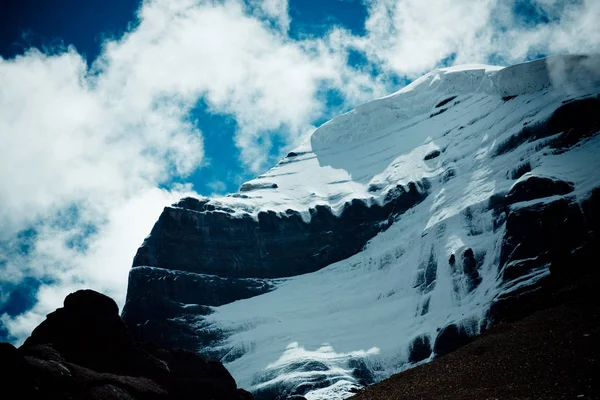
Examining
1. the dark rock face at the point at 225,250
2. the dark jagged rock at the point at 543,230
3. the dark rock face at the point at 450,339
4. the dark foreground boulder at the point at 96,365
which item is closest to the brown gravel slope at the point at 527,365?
the dark foreground boulder at the point at 96,365

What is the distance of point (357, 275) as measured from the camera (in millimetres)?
180625

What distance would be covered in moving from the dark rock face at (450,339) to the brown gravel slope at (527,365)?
155 feet

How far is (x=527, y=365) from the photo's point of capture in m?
46.7

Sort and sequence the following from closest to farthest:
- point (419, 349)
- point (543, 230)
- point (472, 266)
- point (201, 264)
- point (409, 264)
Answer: point (543, 230), point (419, 349), point (472, 266), point (409, 264), point (201, 264)

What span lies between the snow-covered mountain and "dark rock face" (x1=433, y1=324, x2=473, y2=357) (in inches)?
11.3

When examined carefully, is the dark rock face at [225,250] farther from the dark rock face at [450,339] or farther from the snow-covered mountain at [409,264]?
the dark rock face at [450,339]

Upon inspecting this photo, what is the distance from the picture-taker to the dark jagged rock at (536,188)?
115 meters

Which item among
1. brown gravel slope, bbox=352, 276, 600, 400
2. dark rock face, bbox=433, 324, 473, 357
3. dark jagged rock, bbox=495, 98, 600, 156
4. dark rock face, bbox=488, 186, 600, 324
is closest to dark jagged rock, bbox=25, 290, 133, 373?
brown gravel slope, bbox=352, 276, 600, 400

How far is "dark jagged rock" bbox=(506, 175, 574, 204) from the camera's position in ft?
377

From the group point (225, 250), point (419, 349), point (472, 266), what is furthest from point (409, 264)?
point (225, 250)

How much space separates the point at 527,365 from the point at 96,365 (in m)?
45.7

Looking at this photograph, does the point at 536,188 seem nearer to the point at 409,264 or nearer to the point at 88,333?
the point at 409,264

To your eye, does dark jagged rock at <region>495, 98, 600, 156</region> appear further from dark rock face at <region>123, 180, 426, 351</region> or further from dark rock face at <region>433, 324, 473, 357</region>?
dark rock face at <region>433, 324, 473, 357</region>

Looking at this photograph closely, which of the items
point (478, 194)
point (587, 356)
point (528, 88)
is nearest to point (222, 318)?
point (478, 194)
